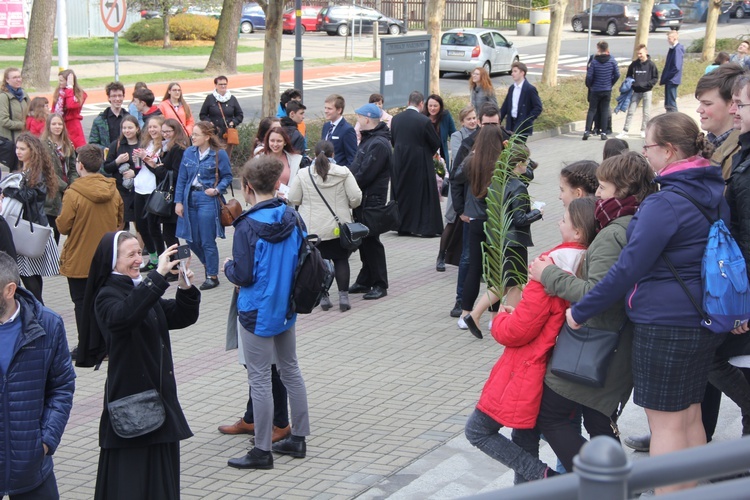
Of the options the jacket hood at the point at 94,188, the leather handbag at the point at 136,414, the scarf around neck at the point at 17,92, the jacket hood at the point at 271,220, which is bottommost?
the leather handbag at the point at 136,414

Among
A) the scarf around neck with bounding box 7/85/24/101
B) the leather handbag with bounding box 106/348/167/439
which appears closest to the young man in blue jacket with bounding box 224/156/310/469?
the leather handbag with bounding box 106/348/167/439

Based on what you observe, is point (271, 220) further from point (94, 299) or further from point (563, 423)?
point (563, 423)

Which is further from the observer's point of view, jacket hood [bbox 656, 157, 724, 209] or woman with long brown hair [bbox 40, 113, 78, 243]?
woman with long brown hair [bbox 40, 113, 78, 243]

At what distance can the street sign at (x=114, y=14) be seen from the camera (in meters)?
14.0

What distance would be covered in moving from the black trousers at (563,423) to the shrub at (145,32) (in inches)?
1601

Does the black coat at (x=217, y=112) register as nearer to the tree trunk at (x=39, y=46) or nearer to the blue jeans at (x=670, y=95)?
the blue jeans at (x=670, y=95)

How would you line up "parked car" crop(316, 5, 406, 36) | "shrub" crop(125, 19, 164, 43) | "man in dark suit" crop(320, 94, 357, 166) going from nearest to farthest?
"man in dark suit" crop(320, 94, 357, 166), "shrub" crop(125, 19, 164, 43), "parked car" crop(316, 5, 406, 36)

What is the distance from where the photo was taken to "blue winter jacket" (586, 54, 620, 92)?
751 inches

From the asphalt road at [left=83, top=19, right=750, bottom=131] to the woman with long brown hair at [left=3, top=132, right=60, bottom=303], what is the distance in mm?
8375

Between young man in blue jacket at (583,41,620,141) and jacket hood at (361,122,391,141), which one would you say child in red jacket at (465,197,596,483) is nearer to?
jacket hood at (361,122,391,141)

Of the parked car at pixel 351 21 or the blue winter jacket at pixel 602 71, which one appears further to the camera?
the parked car at pixel 351 21

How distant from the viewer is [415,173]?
12.3m

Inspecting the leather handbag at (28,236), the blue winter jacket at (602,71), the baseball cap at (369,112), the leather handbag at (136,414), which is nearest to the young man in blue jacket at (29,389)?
the leather handbag at (136,414)

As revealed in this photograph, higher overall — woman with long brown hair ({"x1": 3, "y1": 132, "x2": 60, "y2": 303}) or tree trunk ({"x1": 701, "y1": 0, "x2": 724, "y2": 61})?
tree trunk ({"x1": 701, "y1": 0, "x2": 724, "y2": 61})
